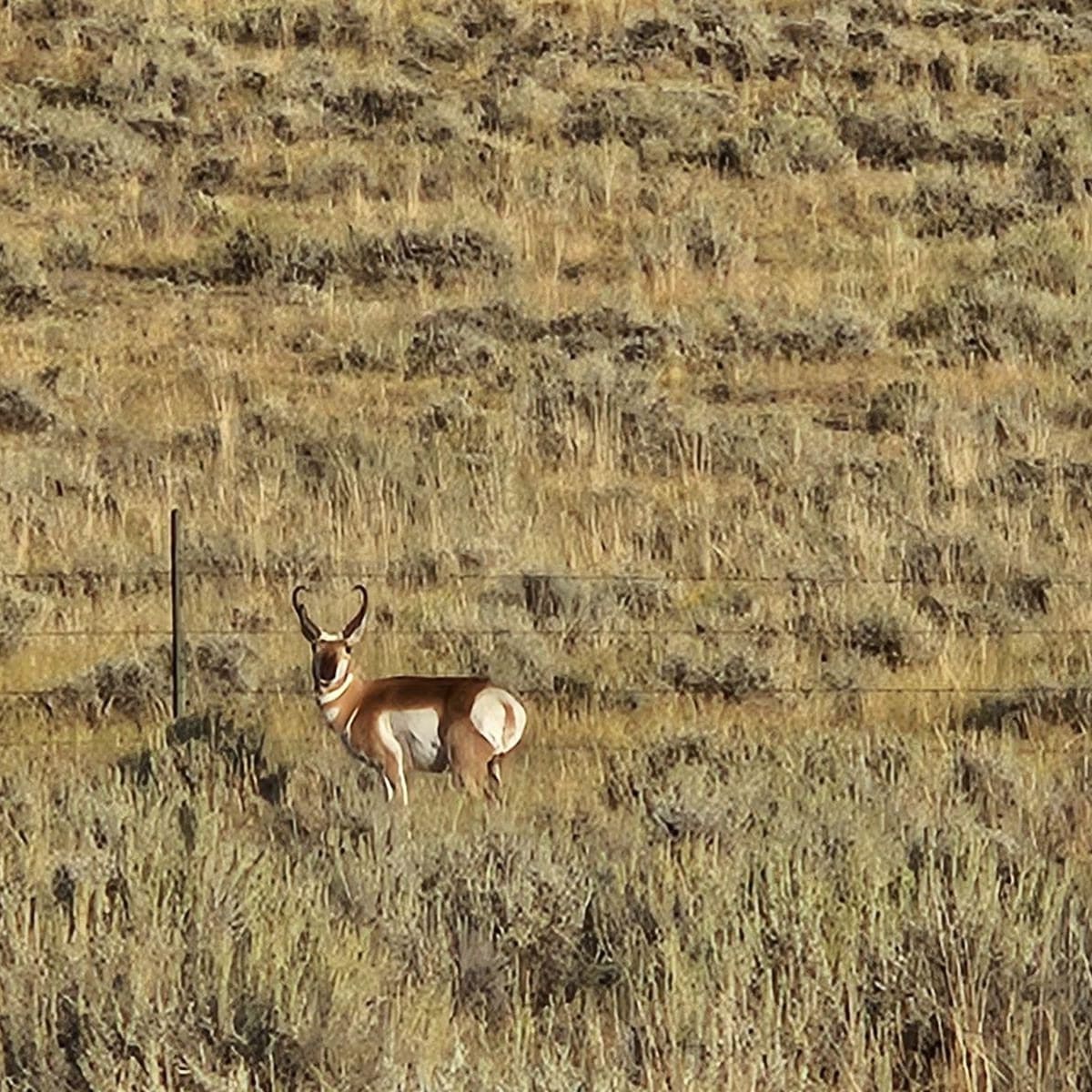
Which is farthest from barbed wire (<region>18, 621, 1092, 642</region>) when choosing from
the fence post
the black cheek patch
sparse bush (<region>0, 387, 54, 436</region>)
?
sparse bush (<region>0, 387, 54, 436</region>)

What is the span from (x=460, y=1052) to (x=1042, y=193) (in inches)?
648

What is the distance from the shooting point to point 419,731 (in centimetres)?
791

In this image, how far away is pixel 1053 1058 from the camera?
457cm

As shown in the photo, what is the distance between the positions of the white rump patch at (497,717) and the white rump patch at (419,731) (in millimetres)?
155

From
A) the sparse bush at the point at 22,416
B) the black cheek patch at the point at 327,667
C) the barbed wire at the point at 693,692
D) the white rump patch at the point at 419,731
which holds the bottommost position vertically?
the barbed wire at the point at 693,692

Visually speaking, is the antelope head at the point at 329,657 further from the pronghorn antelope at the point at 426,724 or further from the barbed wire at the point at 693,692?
the barbed wire at the point at 693,692

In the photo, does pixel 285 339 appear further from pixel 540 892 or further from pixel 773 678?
pixel 540 892

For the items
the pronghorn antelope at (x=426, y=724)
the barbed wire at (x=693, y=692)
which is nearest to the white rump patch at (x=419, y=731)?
the pronghorn antelope at (x=426, y=724)

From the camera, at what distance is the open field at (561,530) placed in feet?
15.8

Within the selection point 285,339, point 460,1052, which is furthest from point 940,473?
point 460,1052

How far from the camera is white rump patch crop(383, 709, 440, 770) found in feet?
25.9

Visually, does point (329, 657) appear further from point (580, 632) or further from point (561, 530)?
point (561, 530)

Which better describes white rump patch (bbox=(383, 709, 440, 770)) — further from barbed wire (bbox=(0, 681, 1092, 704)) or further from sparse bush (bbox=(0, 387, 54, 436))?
sparse bush (bbox=(0, 387, 54, 436))

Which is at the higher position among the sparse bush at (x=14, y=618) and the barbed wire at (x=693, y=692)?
the sparse bush at (x=14, y=618)
